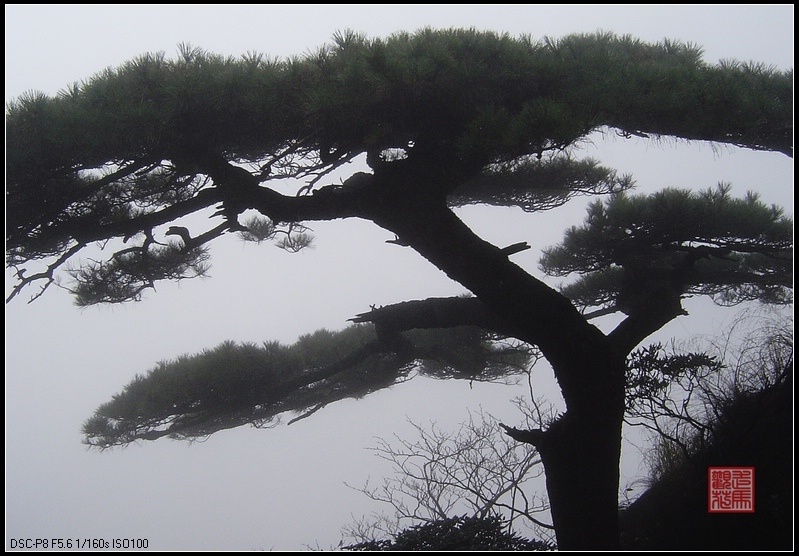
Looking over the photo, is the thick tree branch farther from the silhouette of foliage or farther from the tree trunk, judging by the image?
the silhouette of foliage

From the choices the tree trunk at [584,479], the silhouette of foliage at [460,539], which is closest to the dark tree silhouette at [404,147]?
the tree trunk at [584,479]

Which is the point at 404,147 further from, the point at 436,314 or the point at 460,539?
the point at 460,539

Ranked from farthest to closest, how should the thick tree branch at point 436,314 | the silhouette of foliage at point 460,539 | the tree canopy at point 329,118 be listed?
the thick tree branch at point 436,314 → the silhouette of foliage at point 460,539 → the tree canopy at point 329,118

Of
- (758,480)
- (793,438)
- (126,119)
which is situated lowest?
(758,480)

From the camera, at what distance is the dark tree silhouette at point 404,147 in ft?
4.82

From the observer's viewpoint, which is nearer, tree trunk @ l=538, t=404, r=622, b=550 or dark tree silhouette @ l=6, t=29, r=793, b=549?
dark tree silhouette @ l=6, t=29, r=793, b=549

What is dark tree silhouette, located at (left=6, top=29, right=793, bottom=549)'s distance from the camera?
1.47 metres

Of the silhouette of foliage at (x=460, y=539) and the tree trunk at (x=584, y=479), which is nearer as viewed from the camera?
the tree trunk at (x=584, y=479)

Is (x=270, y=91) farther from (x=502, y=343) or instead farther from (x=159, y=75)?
(x=502, y=343)

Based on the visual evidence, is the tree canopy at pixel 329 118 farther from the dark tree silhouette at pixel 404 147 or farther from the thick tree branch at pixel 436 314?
the thick tree branch at pixel 436 314

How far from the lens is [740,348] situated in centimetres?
210

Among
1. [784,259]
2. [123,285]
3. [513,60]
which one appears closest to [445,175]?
[513,60]

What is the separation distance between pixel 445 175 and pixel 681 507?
1.19 meters

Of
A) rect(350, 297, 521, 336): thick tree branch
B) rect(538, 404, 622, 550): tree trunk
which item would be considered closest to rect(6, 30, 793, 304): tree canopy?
rect(350, 297, 521, 336): thick tree branch
